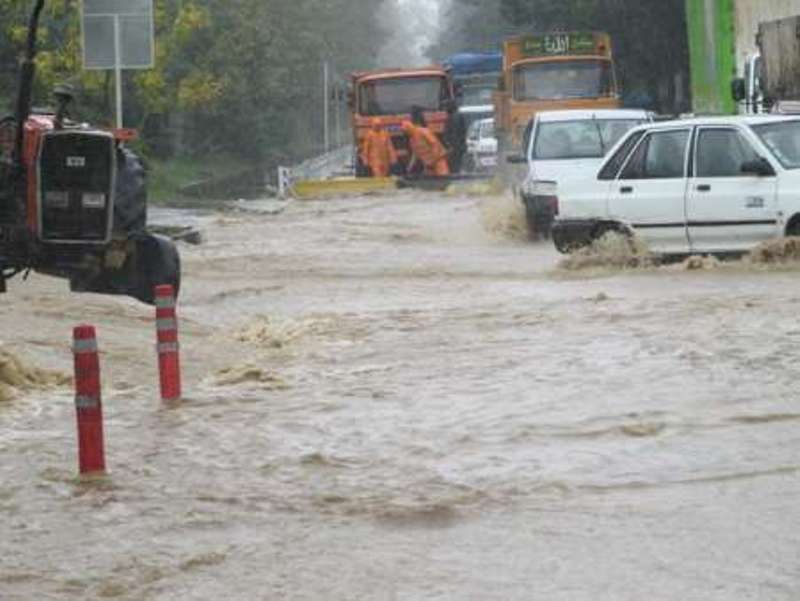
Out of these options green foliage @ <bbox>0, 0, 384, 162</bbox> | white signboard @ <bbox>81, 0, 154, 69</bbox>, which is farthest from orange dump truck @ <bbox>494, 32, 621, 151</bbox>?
white signboard @ <bbox>81, 0, 154, 69</bbox>

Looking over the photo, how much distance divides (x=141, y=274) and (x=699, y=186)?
270 inches

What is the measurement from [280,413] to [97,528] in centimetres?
294

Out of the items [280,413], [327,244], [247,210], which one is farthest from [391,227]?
[280,413]

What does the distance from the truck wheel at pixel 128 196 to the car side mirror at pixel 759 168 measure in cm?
727

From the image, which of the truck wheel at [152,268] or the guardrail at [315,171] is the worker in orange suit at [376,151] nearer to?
the guardrail at [315,171]

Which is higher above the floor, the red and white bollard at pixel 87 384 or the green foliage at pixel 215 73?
the green foliage at pixel 215 73

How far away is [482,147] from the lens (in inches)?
1625

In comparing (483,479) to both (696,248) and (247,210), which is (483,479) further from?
(247,210)

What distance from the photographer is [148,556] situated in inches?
269

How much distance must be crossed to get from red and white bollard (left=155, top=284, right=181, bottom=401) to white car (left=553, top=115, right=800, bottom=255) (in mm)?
6541

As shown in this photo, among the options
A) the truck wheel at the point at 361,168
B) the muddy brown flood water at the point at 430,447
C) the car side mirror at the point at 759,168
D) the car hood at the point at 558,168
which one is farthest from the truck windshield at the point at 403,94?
the car side mirror at the point at 759,168

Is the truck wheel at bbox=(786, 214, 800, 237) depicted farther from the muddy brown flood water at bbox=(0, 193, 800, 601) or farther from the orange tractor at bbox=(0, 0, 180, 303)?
the orange tractor at bbox=(0, 0, 180, 303)

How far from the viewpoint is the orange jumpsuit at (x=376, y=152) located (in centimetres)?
3638

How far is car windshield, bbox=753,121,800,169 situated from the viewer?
15.3 m
